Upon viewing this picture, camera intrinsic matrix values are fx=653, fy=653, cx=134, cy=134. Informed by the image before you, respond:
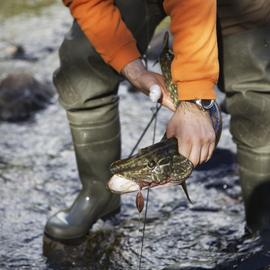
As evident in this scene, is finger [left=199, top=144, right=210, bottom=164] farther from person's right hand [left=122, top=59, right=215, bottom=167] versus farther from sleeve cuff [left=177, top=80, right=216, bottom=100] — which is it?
sleeve cuff [left=177, top=80, right=216, bottom=100]

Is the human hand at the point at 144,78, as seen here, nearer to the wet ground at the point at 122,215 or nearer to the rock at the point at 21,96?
the wet ground at the point at 122,215

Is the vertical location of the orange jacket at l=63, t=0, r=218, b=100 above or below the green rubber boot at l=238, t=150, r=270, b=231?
above

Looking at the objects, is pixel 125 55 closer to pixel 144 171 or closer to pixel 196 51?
pixel 196 51

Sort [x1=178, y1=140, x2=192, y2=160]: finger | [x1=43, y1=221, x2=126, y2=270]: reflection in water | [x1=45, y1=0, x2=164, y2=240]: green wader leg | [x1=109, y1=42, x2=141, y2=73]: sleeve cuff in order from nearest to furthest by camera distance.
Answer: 1. [x1=178, y1=140, x2=192, y2=160]: finger
2. [x1=109, y1=42, x2=141, y2=73]: sleeve cuff
3. [x1=45, y1=0, x2=164, y2=240]: green wader leg
4. [x1=43, y1=221, x2=126, y2=270]: reflection in water

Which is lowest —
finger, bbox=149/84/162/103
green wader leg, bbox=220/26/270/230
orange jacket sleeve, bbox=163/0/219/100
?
green wader leg, bbox=220/26/270/230

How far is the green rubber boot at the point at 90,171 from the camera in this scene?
2742mm

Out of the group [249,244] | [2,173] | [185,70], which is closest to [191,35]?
[185,70]

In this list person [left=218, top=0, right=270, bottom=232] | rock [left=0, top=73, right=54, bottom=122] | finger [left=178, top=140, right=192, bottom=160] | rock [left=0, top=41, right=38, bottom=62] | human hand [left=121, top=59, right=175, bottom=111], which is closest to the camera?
finger [left=178, top=140, right=192, bottom=160]

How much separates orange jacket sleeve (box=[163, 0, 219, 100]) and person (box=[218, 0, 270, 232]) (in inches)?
15.4

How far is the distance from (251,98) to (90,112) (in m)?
0.67

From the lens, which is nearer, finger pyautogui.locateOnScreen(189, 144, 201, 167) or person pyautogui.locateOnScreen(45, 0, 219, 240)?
finger pyautogui.locateOnScreen(189, 144, 201, 167)

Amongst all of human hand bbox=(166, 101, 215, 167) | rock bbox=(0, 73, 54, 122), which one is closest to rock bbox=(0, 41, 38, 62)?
rock bbox=(0, 73, 54, 122)

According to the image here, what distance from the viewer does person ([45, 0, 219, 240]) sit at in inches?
79.4

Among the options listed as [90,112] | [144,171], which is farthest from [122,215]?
[144,171]
